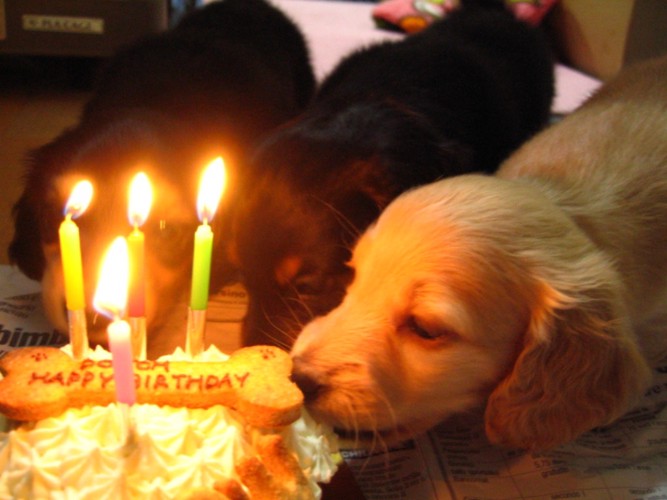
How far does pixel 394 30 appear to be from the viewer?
4.37 metres

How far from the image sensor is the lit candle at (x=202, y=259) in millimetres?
1063

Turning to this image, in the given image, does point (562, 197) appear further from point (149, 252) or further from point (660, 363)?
point (149, 252)

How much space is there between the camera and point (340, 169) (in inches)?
65.1

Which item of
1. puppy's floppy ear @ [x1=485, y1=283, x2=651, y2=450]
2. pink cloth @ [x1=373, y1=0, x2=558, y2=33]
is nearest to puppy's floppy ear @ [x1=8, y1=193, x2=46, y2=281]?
puppy's floppy ear @ [x1=485, y1=283, x2=651, y2=450]

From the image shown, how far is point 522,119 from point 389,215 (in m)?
1.39

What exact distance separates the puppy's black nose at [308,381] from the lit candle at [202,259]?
7.9 inches

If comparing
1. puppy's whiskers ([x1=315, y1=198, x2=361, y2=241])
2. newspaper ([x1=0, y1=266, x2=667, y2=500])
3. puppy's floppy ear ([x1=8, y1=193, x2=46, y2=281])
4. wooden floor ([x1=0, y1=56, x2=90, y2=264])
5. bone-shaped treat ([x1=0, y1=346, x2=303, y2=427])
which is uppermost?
bone-shaped treat ([x1=0, y1=346, x2=303, y2=427])

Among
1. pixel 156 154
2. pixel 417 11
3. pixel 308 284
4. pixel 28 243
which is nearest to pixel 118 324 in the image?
pixel 308 284

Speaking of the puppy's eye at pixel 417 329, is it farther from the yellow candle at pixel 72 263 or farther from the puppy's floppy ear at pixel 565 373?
the yellow candle at pixel 72 263

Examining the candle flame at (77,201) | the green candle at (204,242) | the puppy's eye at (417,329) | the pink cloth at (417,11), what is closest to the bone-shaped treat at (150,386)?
the green candle at (204,242)

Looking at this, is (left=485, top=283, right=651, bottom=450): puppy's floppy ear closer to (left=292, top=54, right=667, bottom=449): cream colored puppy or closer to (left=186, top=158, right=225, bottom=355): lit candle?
(left=292, top=54, right=667, bottom=449): cream colored puppy

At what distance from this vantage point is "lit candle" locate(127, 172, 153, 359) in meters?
1.06

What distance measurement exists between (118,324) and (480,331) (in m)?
0.70

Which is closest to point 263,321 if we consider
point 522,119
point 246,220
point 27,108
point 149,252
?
point 246,220
